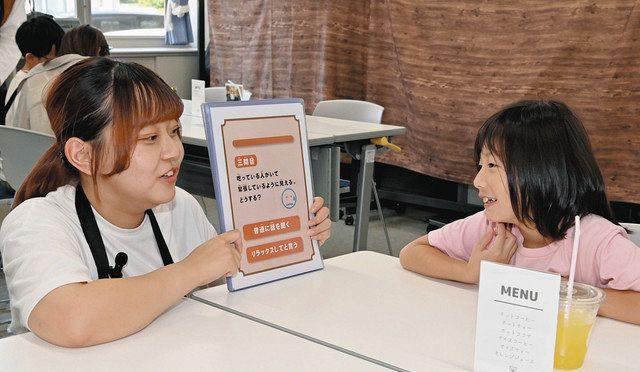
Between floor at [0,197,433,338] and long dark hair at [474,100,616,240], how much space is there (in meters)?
2.55

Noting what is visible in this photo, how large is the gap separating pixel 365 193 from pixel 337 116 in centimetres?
73

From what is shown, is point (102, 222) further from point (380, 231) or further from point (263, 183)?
point (380, 231)

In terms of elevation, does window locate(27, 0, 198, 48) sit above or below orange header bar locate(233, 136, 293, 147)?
above

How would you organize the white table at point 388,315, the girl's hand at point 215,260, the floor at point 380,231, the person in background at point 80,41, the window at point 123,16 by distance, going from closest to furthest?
the white table at point 388,315, the girl's hand at point 215,260, the person in background at point 80,41, the floor at point 380,231, the window at point 123,16

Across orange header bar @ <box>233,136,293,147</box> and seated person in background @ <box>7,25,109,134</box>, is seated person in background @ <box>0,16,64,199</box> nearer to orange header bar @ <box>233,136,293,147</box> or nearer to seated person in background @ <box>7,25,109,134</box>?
seated person in background @ <box>7,25,109,134</box>

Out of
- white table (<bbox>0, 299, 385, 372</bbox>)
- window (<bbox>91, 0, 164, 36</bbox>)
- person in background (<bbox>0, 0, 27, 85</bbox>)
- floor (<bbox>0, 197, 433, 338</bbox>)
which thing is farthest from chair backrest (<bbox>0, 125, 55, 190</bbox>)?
window (<bbox>91, 0, 164, 36</bbox>)

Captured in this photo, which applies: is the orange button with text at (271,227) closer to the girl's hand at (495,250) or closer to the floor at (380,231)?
the girl's hand at (495,250)

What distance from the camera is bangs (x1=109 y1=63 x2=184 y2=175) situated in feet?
4.53

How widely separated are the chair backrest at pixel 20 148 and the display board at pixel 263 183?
1360 millimetres

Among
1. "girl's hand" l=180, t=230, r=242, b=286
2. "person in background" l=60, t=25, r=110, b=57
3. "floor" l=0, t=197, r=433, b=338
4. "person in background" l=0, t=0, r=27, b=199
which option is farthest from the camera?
"floor" l=0, t=197, r=433, b=338

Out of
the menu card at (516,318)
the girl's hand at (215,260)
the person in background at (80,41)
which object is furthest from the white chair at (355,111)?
the menu card at (516,318)

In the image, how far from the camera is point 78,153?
1416 mm

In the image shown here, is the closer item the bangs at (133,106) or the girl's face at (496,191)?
the bangs at (133,106)

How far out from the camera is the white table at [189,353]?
1.11 metres
